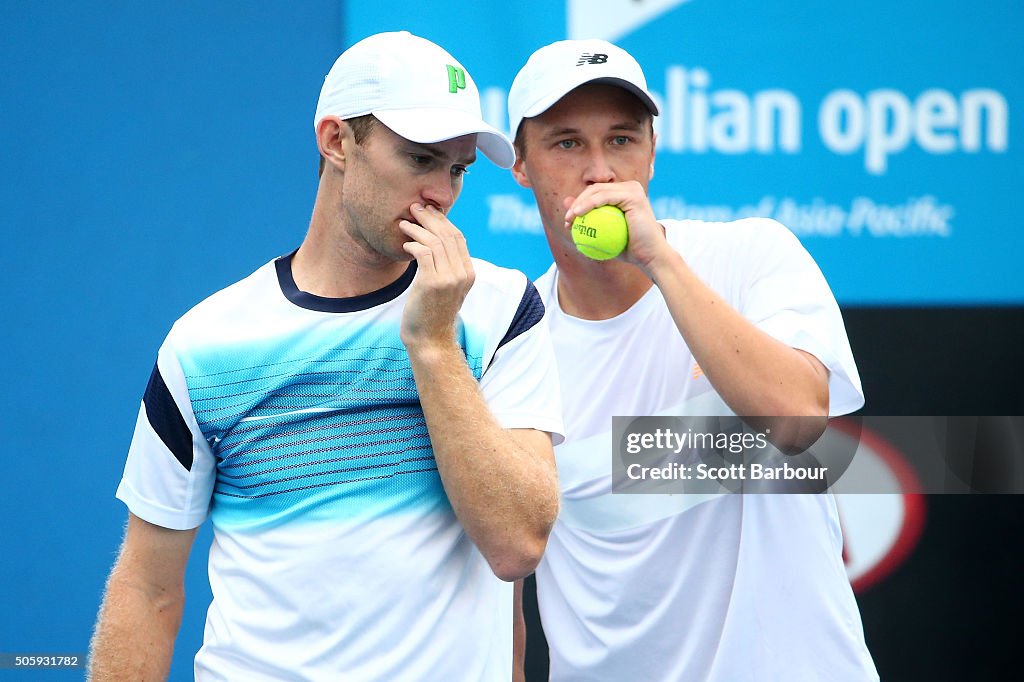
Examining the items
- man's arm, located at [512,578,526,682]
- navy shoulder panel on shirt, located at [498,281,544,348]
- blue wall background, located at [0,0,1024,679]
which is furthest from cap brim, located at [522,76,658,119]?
man's arm, located at [512,578,526,682]

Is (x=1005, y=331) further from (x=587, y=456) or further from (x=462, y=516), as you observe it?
(x=462, y=516)

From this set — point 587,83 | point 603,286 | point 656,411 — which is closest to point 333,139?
point 587,83

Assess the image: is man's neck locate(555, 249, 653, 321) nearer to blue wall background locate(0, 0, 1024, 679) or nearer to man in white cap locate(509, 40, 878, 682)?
man in white cap locate(509, 40, 878, 682)

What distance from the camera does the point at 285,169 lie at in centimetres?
328

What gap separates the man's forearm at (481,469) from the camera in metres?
1.77

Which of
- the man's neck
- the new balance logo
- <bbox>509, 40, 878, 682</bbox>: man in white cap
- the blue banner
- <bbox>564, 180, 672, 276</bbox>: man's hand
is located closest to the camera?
<bbox>564, 180, 672, 276</bbox>: man's hand

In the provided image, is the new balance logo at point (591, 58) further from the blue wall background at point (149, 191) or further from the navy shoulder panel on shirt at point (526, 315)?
the blue wall background at point (149, 191)

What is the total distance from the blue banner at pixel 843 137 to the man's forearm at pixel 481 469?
1.47m

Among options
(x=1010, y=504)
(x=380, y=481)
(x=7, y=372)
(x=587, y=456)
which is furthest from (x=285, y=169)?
(x=1010, y=504)

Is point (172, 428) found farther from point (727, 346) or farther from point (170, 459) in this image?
point (727, 346)

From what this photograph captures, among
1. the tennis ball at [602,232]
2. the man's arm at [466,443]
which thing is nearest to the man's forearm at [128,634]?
the man's arm at [466,443]

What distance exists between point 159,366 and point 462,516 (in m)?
0.59

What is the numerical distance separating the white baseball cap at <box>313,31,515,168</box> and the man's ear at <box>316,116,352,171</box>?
0.5 inches

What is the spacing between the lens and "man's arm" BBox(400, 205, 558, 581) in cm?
177
